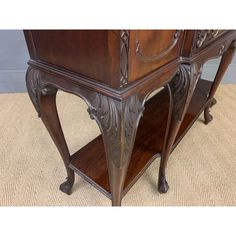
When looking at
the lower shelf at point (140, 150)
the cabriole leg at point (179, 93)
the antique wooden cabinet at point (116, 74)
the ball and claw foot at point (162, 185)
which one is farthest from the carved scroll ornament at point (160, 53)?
the ball and claw foot at point (162, 185)

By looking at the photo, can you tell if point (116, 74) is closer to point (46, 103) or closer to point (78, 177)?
point (46, 103)

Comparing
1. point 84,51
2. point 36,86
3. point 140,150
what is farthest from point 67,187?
point 84,51

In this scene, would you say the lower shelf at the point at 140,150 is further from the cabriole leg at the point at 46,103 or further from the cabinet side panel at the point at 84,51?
the cabinet side panel at the point at 84,51

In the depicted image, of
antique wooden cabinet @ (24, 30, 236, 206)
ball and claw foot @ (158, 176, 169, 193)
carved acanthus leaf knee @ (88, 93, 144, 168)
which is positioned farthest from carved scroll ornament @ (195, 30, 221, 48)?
ball and claw foot @ (158, 176, 169, 193)

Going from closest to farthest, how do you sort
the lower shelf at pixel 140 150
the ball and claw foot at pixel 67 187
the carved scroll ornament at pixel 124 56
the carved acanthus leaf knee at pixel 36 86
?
the carved scroll ornament at pixel 124 56, the carved acanthus leaf knee at pixel 36 86, the lower shelf at pixel 140 150, the ball and claw foot at pixel 67 187

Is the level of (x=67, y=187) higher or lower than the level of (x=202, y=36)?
lower

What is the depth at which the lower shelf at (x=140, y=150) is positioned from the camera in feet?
2.42

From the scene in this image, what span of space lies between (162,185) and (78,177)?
0.35 metres

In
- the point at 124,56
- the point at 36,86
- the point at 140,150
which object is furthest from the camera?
the point at 140,150

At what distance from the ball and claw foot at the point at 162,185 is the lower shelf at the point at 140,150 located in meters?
0.13

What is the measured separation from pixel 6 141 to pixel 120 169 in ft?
2.68

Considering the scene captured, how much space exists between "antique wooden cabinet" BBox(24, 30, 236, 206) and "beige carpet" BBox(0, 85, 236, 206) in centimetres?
21

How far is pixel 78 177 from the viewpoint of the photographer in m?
0.97

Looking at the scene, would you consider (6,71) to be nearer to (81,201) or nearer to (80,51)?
(81,201)
